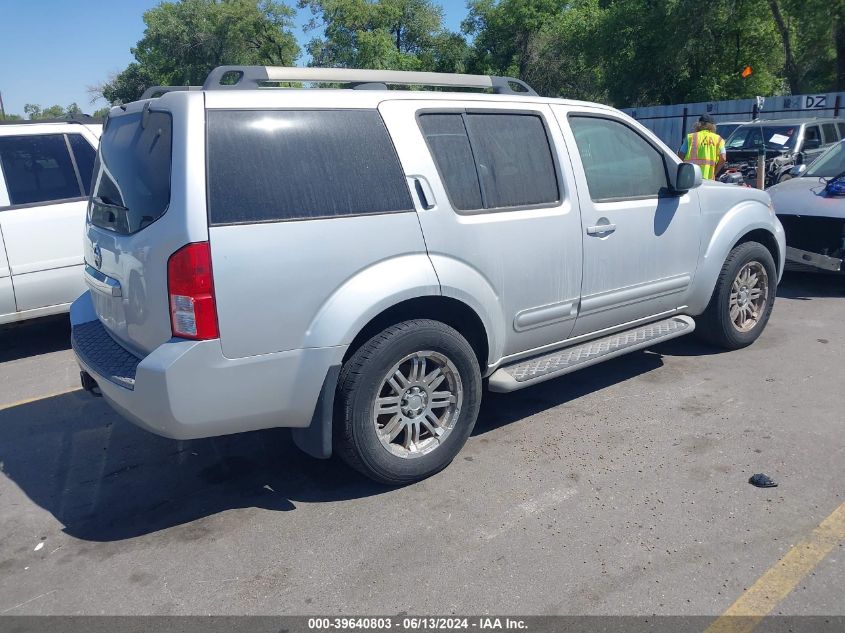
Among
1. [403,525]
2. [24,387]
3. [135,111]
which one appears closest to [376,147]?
[135,111]

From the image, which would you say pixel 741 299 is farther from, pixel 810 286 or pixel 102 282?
pixel 102 282

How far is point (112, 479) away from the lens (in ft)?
13.3

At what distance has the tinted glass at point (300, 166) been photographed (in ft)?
10.5

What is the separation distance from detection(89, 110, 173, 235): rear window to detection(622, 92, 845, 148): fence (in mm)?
21476

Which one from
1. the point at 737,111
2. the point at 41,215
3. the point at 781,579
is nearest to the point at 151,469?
the point at 41,215

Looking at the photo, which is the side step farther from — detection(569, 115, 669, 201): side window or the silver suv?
detection(569, 115, 669, 201): side window

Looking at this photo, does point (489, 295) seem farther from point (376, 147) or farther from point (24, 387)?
point (24, 387)

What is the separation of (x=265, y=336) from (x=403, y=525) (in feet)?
3.67

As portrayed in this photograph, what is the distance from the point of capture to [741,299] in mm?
5746

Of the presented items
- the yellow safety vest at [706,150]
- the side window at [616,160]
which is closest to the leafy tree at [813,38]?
the yellow safety vest at [706,150]

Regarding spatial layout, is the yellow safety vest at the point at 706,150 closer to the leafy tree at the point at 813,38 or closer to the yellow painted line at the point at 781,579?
the yellow painted line at the point at 781,579

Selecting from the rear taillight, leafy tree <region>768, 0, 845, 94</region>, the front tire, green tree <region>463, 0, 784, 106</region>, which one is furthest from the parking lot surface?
green tree <region>463, 0, 784, 106</region>

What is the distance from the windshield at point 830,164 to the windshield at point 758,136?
18.1 feet

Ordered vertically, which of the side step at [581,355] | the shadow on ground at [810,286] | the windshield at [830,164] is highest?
the windshield at [830,164]
